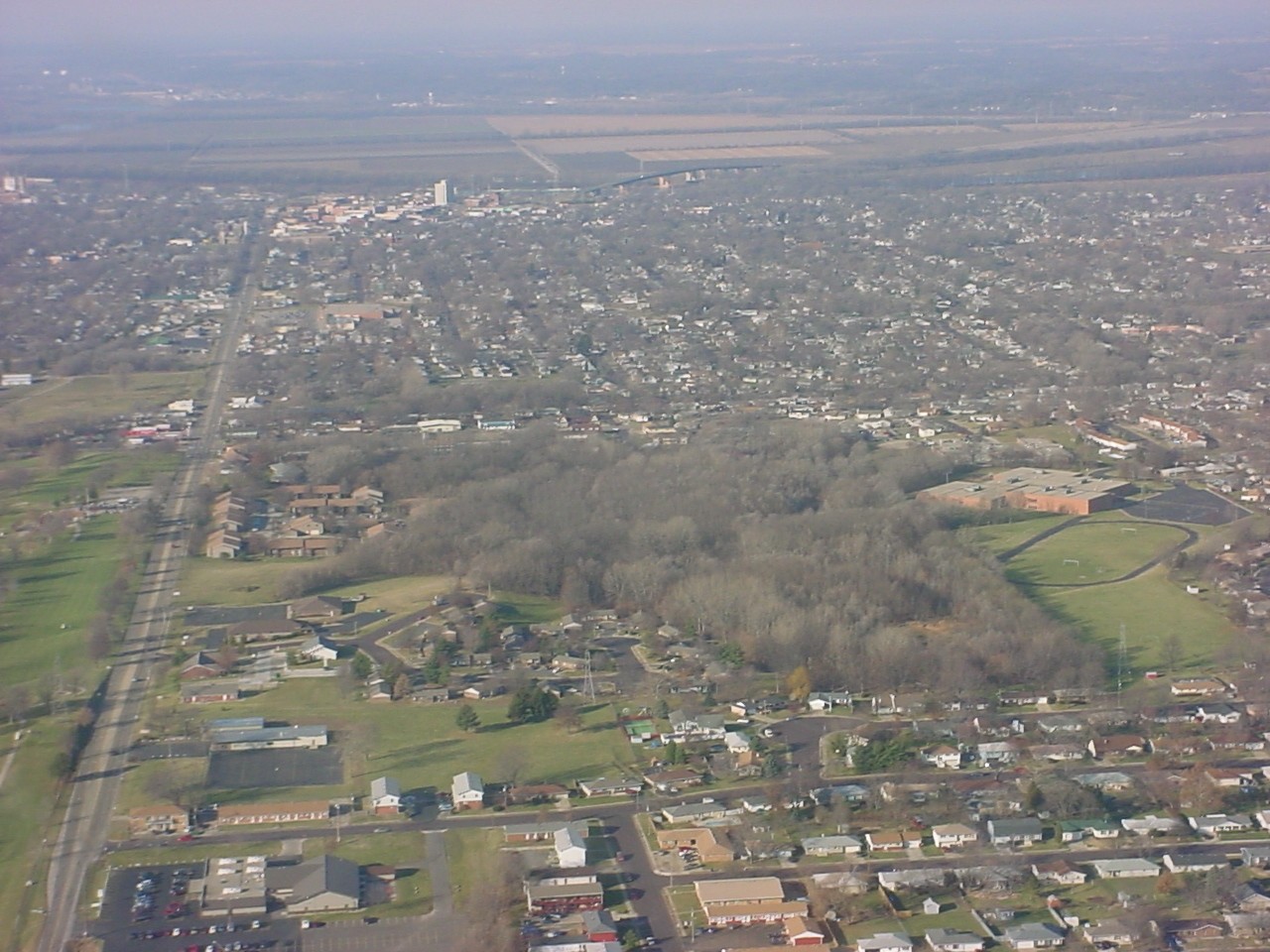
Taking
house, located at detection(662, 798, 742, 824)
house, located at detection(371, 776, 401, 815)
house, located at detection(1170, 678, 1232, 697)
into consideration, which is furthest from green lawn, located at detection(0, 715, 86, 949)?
house, located at detection(1170, 678, 1232, 697)

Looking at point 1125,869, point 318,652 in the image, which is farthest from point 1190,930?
point 318,652

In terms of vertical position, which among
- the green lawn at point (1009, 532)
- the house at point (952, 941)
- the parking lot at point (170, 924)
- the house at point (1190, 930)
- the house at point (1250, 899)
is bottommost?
the green lawn at point (1009, 532)

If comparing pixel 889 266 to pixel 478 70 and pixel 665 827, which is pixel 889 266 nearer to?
pixel 665 827

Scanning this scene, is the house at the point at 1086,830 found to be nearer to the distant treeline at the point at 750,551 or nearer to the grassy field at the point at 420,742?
the distant treeline at the point at 750,551

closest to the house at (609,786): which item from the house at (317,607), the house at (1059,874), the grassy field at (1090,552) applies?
the house at (1059,874)

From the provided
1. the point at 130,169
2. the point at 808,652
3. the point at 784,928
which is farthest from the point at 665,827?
the point at 130,169

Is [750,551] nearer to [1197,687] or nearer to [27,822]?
[1197,687]
